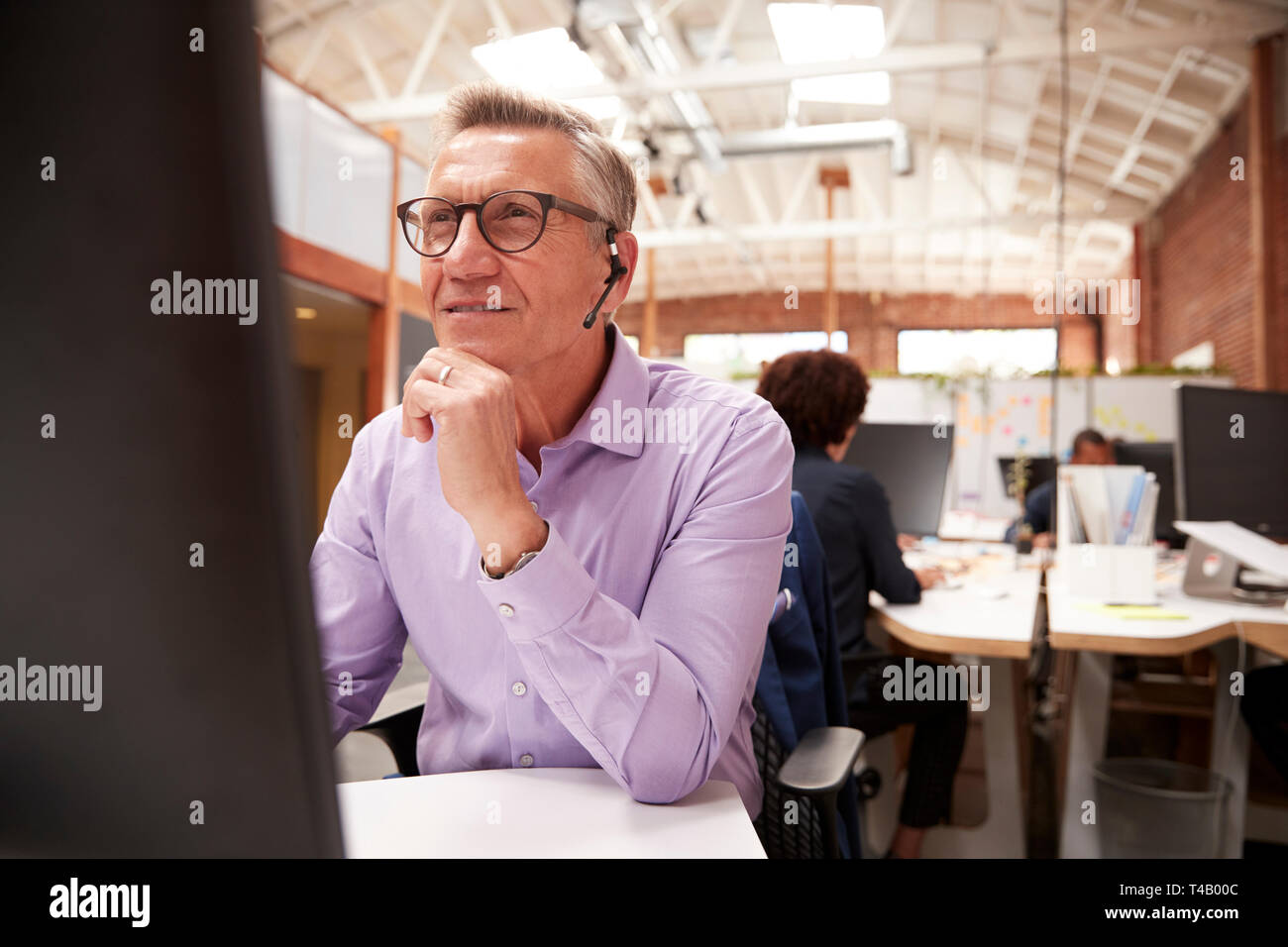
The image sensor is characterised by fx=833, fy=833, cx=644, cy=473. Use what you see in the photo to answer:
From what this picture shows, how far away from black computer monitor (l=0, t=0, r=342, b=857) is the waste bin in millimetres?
2171

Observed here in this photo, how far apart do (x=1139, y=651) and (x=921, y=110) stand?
8.60 meters

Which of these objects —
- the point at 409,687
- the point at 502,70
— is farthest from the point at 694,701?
the point at 502,70

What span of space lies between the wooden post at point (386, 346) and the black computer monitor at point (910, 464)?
8.13 ft

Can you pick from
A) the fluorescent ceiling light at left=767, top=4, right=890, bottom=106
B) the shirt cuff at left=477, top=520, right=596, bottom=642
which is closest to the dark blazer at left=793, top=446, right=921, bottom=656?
the shirt cuff at left=477, top=520, right=596, bottom=642

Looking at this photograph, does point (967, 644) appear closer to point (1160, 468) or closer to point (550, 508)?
point (550, 508)

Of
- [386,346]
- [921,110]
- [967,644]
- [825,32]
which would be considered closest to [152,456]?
[386,346]

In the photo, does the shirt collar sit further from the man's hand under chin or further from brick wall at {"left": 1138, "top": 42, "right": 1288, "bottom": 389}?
brick wall at {"left": 1138, "top": 42, "right": 1288, "bottom": 389}

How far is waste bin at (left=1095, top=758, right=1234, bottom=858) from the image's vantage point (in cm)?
192

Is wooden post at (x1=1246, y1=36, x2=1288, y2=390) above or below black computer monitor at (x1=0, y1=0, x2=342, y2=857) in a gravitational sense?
above

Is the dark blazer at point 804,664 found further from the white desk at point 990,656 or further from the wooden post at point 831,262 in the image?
the wooden post at point 831,262

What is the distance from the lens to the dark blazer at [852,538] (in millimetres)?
2156

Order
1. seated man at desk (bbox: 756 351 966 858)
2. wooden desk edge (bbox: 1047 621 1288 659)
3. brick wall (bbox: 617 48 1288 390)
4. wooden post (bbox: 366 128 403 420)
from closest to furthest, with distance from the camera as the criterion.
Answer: wooden post (bbox: 366 128 403 420), wooden desk edge (bbox: 1047 621 1288 659), seated man at desk (bbox: 756 351 966 858), brick wall (bbox: 617 48 1288 390)
